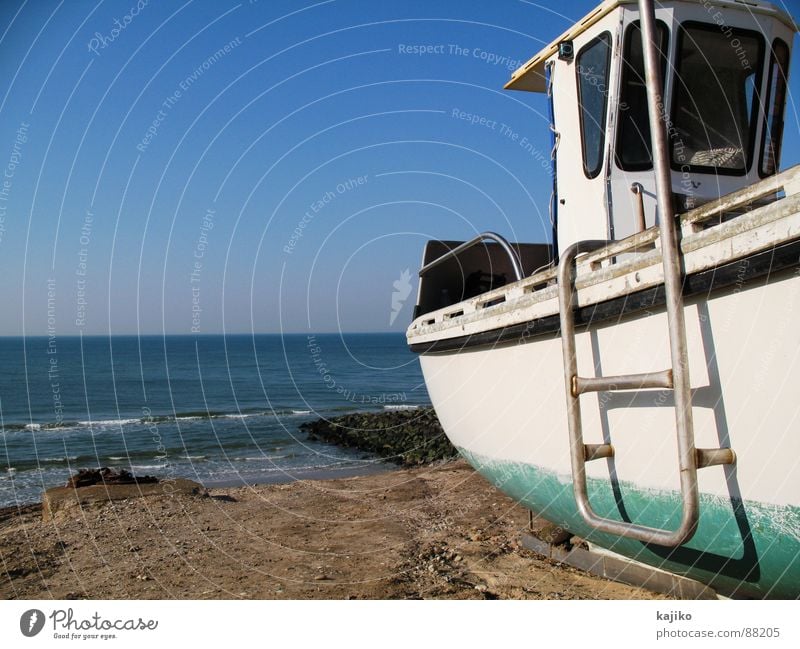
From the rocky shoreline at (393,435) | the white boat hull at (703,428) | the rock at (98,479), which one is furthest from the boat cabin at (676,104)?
the rocky shoreline at (393,435)

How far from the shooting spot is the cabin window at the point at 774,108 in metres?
4.79

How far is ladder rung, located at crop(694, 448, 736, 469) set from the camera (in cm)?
303

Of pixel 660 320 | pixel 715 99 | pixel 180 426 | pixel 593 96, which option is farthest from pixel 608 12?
pixel 180 426

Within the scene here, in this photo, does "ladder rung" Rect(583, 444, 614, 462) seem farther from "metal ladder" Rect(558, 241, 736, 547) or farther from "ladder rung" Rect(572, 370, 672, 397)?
"ladder rung" Rect(572, 370, 672, 397)

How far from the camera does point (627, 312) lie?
3506mm

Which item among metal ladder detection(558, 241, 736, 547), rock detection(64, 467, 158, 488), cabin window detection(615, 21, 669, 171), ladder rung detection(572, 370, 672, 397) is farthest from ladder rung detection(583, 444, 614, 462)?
rock detection(64, 467, 158, 488)

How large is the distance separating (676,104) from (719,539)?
8.96 feet

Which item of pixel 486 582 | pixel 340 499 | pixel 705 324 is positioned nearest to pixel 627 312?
pixel 705 324

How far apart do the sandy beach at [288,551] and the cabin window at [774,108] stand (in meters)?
3.04

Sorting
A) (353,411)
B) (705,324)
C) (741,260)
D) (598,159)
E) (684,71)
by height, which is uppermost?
(684,71)

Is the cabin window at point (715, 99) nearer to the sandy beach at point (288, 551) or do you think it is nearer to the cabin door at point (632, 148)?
the cabin door at point (632, 148)
